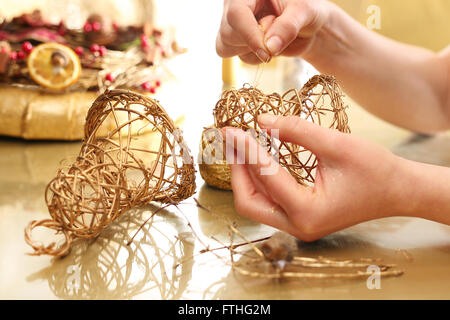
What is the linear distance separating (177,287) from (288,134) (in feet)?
0.55

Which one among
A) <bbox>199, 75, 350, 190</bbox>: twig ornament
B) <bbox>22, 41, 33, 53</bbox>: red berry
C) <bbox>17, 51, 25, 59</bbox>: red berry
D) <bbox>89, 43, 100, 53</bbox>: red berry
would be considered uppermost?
<bbox>89, 43, 100, 53</bbox>: red berry

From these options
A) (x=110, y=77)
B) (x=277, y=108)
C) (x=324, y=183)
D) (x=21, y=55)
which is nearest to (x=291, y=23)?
(x=277, y=108)

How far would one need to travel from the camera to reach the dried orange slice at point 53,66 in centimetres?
76

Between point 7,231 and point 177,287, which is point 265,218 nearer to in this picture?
point 177,287

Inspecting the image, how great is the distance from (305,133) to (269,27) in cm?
25

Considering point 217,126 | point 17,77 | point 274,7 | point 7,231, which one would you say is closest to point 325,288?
point 217,126

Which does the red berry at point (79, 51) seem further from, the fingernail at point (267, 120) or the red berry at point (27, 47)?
the fingernail at point (267, 120)

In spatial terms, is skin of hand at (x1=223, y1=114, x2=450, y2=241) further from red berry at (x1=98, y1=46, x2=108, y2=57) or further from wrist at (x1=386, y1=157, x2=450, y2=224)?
red berry at (x1=98, y1=46, x2=108, y2=57)

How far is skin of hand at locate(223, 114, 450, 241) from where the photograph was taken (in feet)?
1.23

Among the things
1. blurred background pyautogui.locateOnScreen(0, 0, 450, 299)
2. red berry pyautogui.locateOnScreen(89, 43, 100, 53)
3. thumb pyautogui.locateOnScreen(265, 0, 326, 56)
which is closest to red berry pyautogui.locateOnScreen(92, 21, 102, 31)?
red berry pyautogui.locateOnScreen(89, 43, 100, 53)

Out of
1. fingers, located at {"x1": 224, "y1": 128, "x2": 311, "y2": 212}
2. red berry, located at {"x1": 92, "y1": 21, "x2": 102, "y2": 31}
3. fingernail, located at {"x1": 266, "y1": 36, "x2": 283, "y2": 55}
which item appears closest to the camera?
fingers, located at {"x1": 224, "y1": 128, "x2": 311, "y2": 212}

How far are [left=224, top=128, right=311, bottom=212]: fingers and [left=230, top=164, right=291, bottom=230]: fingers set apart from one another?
0.01m

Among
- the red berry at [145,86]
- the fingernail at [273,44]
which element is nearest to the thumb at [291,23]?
the fingernail at [273,44]

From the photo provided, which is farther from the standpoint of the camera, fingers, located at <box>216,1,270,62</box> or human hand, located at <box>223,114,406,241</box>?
fingers, located at <box>216,1,270,62</box>
